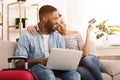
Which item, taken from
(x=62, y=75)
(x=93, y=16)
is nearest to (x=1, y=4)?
(x=93, y=16)

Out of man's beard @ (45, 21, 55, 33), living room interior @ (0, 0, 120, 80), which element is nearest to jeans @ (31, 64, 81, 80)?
man's beard @ (45, 21, 55, 33)

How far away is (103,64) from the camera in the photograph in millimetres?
2781

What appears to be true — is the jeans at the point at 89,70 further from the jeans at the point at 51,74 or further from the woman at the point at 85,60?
the jeans at the point at 51,74

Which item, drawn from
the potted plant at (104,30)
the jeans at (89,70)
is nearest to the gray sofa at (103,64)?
the jeans at (89,70)

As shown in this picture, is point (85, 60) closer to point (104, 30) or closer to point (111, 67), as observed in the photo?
point (111, 67)

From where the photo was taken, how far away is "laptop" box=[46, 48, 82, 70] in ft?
6.13

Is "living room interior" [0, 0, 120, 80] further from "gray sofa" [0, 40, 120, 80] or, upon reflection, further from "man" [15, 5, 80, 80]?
"man" [15, 5, 80, 80]

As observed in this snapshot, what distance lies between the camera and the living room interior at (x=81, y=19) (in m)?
3.92

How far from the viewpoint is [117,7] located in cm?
405

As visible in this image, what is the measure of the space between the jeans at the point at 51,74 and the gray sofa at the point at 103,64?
259 mm

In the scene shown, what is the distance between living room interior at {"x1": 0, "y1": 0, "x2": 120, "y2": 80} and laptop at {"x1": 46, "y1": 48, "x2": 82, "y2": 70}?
5.98 feet

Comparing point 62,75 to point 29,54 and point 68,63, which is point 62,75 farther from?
point 29,54

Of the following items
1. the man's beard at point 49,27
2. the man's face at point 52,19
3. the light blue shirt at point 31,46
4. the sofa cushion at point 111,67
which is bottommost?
the sofa cushion at point 111,67

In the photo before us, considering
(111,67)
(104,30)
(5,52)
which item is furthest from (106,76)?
(104,30)
